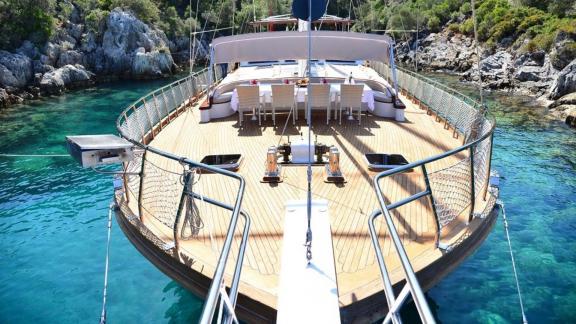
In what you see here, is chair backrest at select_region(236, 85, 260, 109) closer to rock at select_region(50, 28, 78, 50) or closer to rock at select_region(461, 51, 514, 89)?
rock at select_region(461, 51, 514, 89)

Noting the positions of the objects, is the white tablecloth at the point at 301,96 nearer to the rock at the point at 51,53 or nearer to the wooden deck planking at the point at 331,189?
the wooden deck planking at the point at 331,189

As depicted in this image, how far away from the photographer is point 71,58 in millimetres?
35250

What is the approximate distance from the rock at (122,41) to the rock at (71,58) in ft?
7.61

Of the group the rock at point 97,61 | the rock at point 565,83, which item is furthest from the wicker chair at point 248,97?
the rock at point 97,61

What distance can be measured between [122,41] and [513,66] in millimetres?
34128

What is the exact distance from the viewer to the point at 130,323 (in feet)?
21.2

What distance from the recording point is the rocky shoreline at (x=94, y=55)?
31203 millimetres

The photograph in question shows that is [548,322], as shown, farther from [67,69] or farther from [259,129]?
[67,69]

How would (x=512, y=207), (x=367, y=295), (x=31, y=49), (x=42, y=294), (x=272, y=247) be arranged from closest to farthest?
1. (x=367, y=295)
2. (x=272, y=247)
3. (x=42, y=294)
4. (x=512, y=207)
5. (x=31, y=49)

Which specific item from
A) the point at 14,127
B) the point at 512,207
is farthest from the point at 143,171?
the point at 14,127

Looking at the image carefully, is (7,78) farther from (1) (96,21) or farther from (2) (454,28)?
(2) (454,28)

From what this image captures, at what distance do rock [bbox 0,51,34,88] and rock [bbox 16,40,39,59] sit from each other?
1.45 metres

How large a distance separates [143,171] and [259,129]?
4.97 meters

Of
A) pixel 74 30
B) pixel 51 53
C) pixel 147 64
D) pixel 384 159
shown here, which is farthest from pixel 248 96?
pixel 74 30
